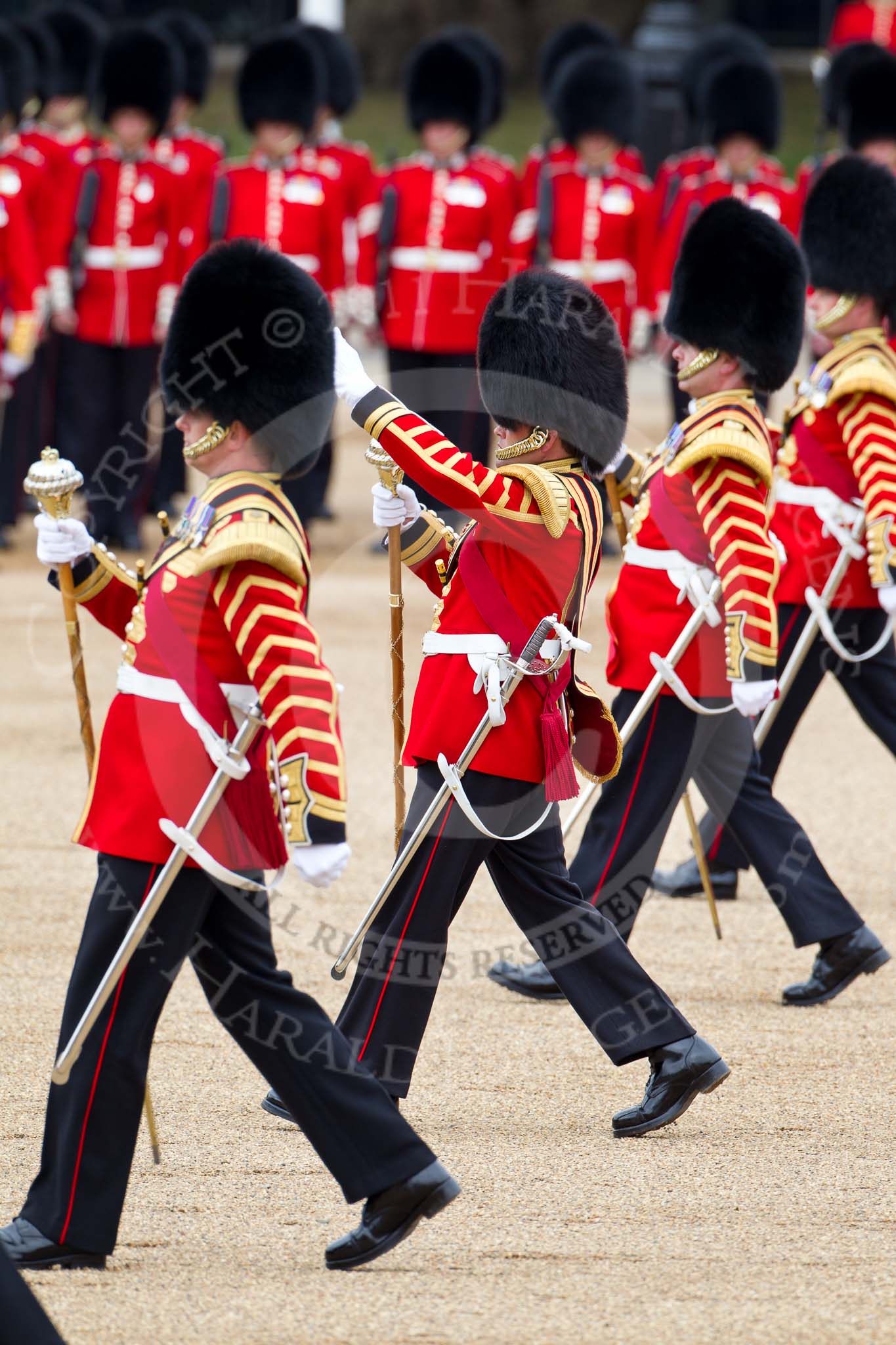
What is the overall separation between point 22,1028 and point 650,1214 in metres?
1.05

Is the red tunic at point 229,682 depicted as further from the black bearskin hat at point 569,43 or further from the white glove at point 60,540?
the black bearskin hat at point 569,43

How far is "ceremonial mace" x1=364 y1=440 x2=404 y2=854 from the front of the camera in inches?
107

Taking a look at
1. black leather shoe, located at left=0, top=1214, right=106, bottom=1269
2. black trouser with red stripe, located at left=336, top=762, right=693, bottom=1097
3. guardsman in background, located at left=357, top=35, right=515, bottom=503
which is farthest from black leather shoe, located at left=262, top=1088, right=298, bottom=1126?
guardsman in background, located at left=357, top=35, right=515, bottom=503

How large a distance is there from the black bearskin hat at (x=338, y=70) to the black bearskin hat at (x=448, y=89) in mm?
Answer: 1078

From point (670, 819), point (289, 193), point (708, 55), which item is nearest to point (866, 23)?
point (708, 55)

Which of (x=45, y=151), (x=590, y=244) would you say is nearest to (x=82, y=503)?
(x=45, y=151)

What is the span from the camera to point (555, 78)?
26.6ft

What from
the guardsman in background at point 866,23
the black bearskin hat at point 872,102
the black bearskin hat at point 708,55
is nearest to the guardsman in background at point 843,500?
the black bearskin hat at point 872,102

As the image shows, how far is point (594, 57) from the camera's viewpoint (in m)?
7.57

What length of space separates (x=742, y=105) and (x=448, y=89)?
1054 millimetres

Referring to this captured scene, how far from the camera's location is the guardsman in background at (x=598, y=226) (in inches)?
275

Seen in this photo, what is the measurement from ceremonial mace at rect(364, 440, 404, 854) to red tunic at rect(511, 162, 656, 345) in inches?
164

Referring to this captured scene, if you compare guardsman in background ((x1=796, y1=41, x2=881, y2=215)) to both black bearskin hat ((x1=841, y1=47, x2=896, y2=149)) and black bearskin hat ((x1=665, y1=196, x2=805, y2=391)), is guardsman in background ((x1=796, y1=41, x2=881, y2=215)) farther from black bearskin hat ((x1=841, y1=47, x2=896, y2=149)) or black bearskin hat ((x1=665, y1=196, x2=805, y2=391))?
black bearskin hat ((x1=665, y1=196, x2=805, y2=391))

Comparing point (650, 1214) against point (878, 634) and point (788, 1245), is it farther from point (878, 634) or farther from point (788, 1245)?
point (878, 634)
